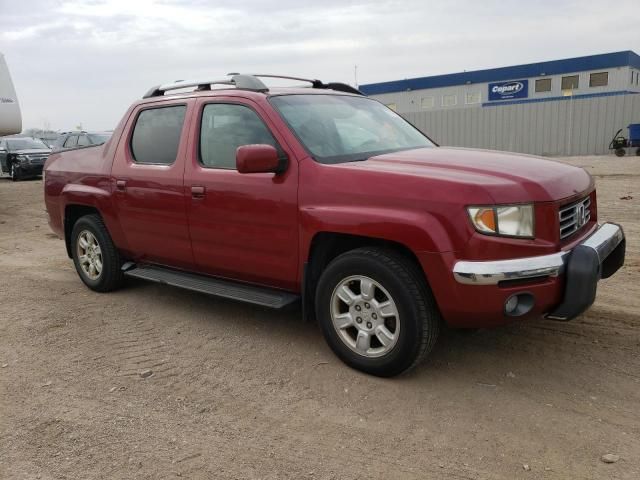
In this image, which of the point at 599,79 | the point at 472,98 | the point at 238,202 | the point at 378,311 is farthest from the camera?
the point at 472,98

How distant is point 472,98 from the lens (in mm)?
37594

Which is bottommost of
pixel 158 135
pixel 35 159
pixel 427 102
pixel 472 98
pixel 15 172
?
pixel 15 172

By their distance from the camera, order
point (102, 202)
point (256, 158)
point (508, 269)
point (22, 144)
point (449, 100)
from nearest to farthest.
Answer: point (508, 269) < point (256, 158) < point (102, 202) < point (22, 144) < point (449, 100)

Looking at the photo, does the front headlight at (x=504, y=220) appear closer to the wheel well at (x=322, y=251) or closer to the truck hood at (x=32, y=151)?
the wheel well at (x=322, y=251)

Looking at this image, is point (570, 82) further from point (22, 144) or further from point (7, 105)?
point (7, 105)

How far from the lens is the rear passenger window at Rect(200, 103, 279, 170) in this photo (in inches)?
163

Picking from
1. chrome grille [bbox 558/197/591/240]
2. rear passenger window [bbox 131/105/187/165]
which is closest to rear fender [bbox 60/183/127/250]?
rear passenger window [bbox 131/105/187/165]

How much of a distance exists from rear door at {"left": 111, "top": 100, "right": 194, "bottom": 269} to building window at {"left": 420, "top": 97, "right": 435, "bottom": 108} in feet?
117

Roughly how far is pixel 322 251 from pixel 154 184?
1687 millimetres

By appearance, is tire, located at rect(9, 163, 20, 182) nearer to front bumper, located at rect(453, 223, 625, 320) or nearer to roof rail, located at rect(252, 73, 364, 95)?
roof rail, located at rect(252, 73, 364, 95)

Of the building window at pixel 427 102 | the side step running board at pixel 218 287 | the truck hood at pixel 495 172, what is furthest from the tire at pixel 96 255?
the building window at pixel 427 102

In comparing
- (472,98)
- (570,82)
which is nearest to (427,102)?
(472,98)

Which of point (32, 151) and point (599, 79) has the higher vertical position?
point (599, 79)

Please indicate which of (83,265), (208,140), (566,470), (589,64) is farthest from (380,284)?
(589,64)
